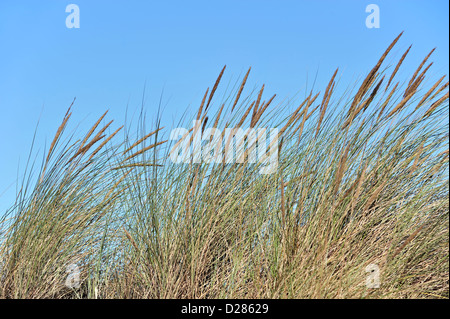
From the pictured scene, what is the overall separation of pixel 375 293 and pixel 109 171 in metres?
1.34

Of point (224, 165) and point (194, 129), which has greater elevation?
point (194, 129)

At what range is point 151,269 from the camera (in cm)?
195

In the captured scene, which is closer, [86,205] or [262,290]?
[262,290]

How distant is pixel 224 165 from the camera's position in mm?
2133

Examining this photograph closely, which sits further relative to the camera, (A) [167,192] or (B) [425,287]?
(A) [167,192]

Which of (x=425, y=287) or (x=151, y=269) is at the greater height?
(x=151, y=269)

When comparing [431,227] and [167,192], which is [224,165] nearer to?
[167,192]

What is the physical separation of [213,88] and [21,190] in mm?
1003

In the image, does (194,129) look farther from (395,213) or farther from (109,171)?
(395,213)

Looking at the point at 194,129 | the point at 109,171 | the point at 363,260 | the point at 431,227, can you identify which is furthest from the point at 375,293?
the point at 109,171

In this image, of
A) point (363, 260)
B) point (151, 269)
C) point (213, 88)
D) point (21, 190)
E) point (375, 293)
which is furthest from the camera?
point (21, 190)

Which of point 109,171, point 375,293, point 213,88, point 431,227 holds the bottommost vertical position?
point 375,293

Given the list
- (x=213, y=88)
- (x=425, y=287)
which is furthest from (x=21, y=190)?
(x=425, y=287)

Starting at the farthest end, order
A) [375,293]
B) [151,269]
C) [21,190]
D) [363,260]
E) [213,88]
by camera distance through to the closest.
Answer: [21,190] < [213,88] < [151,269] < [363,260] < [375,293]
